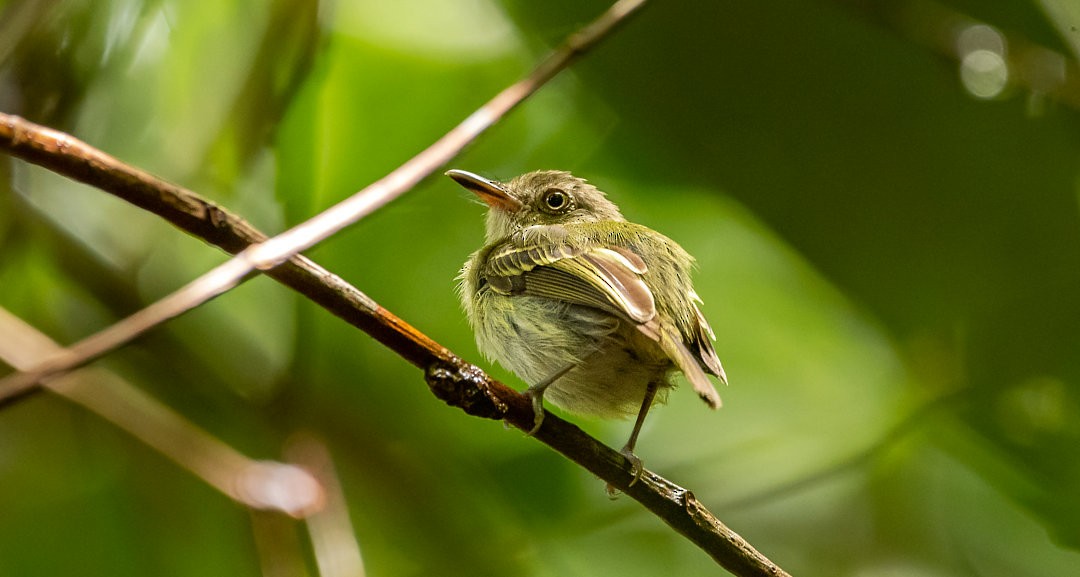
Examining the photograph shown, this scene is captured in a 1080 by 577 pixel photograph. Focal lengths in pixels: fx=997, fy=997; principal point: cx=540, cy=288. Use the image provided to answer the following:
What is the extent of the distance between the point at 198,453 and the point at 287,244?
136 cm

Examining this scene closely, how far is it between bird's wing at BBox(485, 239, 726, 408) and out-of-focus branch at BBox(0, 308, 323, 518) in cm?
81

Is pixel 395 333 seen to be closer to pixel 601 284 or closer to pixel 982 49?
pixel 601 284

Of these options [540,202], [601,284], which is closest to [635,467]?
[601,284]

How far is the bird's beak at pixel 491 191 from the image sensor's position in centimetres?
329

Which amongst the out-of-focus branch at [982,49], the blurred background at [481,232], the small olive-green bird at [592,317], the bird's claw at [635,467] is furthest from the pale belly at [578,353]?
the out-of-focus branch at [982,49]

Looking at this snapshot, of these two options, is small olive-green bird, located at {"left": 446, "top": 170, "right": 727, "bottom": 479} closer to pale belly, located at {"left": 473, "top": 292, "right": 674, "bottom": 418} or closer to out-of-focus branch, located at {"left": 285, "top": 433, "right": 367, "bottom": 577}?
pale belly, located at {"left": 473, "top": 292, "right": 674, "bottom": 418}

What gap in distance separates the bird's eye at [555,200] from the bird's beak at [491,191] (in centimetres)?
13

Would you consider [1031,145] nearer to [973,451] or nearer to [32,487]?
[973,451]

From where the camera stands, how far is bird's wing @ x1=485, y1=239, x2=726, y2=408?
7.57 feet

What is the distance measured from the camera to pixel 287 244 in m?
1.69

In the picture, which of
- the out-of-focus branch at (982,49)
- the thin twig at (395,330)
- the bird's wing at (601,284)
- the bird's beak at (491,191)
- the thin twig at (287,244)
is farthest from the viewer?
the bird's beak at (491,191)

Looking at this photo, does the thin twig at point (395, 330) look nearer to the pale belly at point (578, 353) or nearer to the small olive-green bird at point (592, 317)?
the small olive-green bird at point (592, 317)

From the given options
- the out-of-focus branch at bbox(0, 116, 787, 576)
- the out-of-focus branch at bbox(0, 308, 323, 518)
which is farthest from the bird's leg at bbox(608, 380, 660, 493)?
the out-of-focus branch at bbox(0, 308, 323, 518)

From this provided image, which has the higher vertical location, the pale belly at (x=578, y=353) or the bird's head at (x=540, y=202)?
the bird's head at (x=540, y=202)
